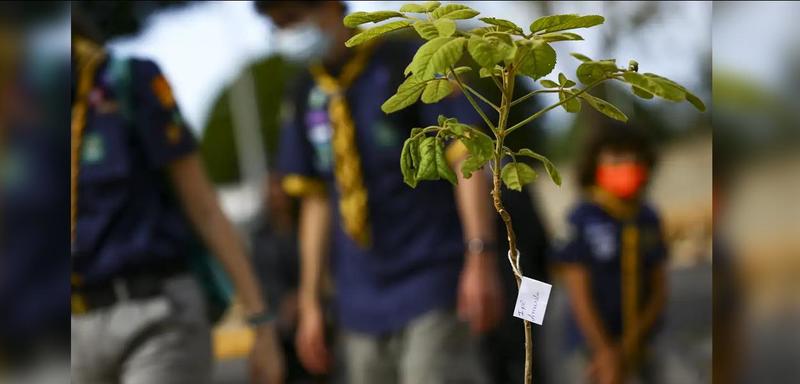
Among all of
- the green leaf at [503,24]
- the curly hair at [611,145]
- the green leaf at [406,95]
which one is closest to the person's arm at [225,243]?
the curly hair at [611,145]

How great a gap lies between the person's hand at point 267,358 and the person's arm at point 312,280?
59 millimetres

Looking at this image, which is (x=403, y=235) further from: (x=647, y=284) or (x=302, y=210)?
(x=647, y=284)

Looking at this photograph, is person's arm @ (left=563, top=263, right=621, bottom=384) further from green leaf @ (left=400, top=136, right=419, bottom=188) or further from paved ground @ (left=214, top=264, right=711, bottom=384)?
green leaf @ (left=400, top=136, right=419, bottom=188)

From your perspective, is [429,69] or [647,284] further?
[647,284]

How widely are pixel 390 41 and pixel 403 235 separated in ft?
1.56

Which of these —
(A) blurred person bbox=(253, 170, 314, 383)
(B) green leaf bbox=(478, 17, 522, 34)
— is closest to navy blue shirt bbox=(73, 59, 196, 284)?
(A) blurred person bbox=(253, 170, 314, 383)

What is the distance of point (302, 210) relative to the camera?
8.95ft

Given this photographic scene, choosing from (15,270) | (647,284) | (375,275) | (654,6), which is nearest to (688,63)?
(654,6)

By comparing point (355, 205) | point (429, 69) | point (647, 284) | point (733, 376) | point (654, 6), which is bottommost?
point (733, 376)

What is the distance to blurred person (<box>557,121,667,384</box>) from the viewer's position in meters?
2.60

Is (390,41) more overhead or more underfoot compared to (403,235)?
more overhead

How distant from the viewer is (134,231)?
2.44 metres

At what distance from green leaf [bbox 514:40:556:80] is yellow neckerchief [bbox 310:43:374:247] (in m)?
1.31

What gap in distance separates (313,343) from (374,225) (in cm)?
37
